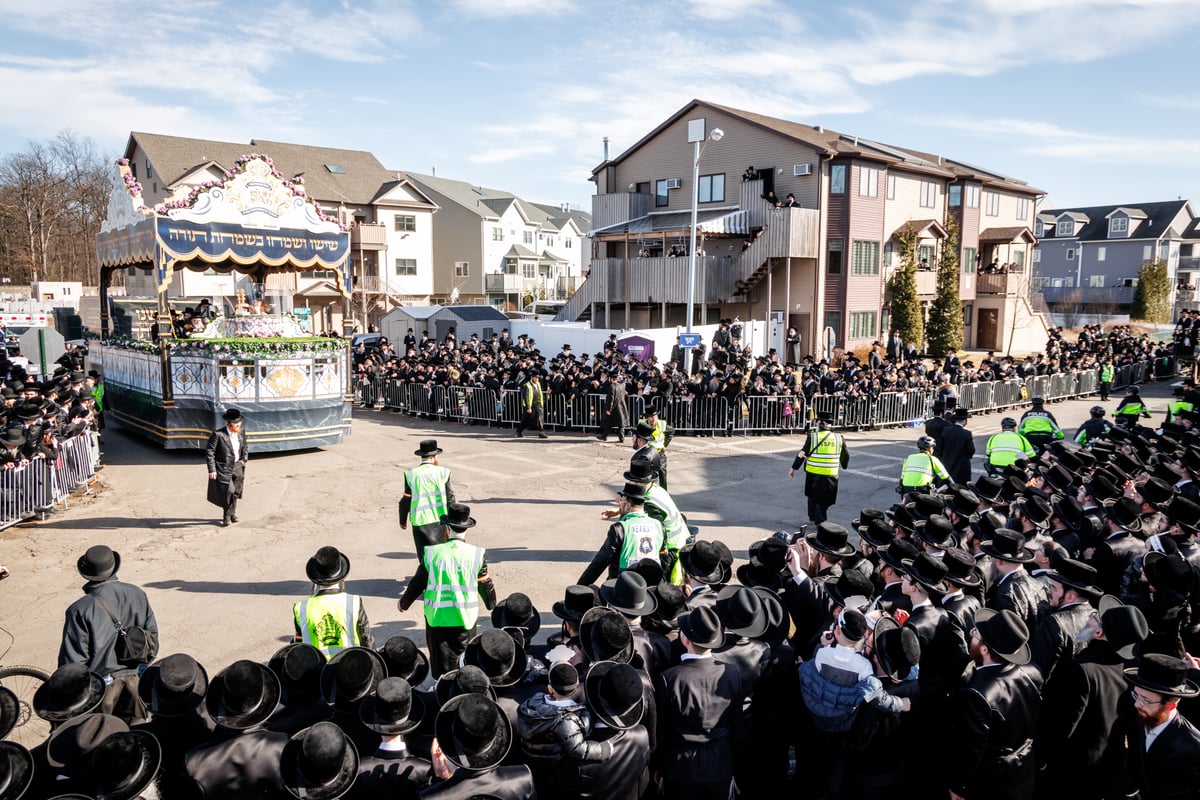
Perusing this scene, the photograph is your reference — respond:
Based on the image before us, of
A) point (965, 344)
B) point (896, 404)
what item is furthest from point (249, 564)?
point (965, 344)

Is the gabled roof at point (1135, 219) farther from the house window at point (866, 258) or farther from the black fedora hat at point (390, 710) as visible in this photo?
the black fedora hat at point (390, 710)

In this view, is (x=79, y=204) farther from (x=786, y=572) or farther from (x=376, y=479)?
(x=786, y=572)

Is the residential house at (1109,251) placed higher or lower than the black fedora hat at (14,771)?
higher

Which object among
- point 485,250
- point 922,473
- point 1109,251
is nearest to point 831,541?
point 922,473

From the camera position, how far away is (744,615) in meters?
4.64

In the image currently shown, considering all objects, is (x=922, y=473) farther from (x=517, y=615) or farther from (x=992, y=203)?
(x=992, y=203)

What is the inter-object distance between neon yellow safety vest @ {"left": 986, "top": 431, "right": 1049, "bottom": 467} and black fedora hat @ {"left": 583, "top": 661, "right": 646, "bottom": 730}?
875 cm

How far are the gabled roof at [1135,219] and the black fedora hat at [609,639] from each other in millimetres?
72030

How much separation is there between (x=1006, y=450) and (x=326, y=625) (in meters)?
9.37

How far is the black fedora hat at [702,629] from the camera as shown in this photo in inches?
167

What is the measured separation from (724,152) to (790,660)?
106 ft

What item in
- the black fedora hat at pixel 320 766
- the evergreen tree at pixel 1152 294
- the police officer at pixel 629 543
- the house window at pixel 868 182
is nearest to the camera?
the black fedora hat at pixel 320 766

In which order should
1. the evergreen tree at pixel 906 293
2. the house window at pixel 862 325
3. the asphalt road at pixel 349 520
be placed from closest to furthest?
the asphalt road at pixel 349 520 < the house window at pixel 862 325 < the evergreen tree at pixel 906 293

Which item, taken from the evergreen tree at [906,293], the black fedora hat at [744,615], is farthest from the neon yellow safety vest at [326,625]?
the evergreen tree at [906,293]
